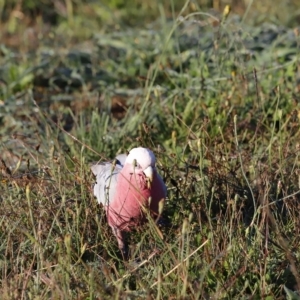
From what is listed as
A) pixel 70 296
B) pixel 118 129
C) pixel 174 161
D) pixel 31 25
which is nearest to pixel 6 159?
pixel 118 129

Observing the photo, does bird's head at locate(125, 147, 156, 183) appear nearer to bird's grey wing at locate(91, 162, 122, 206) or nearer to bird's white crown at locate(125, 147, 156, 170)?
bird's white crown at locate(125, 147, 156, 170)

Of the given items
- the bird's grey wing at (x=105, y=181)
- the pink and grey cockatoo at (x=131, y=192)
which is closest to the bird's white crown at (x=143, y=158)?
the pink and grey cockatoo at (x=131, y=192)

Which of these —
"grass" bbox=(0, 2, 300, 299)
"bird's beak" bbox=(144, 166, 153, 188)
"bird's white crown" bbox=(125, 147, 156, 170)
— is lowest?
"grass" bbox=(0, 2, 300, 299)

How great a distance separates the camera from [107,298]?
2.65 meters

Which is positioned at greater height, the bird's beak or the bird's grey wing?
the bird's beak

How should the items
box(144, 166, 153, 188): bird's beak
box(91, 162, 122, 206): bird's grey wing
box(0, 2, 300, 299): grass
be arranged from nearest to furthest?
box(0, 2, 300, 299): grass < box(144, 166, 153, 188): bird's beak < box(91, 162, 122, 206): bird's grey wing

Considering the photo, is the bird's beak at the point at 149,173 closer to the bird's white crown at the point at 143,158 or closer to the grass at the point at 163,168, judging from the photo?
the bird's white crown at the point at 143,158

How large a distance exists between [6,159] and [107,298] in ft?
5.32

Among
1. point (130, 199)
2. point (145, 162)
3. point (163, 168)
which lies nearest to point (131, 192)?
point (130, 199)

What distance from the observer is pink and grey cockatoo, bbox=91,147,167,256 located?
3061 millimetres

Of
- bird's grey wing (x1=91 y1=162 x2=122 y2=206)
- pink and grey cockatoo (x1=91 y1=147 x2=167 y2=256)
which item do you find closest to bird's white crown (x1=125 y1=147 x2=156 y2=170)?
pink and grey cockatoo (x1=91 y1=147 x2=167 y2=256)

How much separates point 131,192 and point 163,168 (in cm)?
40

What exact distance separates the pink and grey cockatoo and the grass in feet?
0.19

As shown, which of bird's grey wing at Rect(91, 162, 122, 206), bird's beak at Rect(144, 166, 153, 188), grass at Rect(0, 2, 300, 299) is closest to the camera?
grass at Rect(0, 2, 300, 299)
